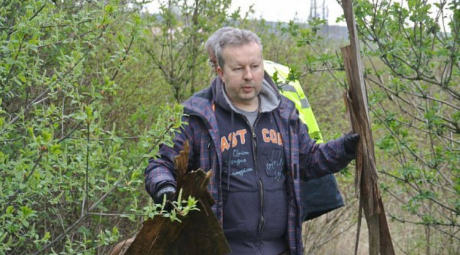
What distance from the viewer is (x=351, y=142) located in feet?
10.7

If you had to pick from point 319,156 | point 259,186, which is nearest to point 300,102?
point 319,156

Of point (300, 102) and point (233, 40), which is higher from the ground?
point (233, 40)

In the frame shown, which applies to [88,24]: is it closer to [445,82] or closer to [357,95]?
[357,95]

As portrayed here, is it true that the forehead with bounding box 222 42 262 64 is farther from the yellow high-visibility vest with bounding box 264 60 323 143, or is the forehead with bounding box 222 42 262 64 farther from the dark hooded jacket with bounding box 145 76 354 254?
the yellow high-visibility vest with bounding box 264 60 323 143

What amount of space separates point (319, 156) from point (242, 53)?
2.27 ft

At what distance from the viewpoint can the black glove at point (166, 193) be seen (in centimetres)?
290

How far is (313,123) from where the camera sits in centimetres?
426

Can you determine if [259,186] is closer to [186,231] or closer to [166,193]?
[186,231]

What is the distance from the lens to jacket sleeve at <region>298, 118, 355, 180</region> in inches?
136

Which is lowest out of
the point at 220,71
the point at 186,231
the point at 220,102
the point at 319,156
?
the point at 186,231

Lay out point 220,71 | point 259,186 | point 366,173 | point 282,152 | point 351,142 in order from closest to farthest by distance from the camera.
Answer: point 366,173 → point 351,142 → point 259,186 → point 282,152 → point 220,71

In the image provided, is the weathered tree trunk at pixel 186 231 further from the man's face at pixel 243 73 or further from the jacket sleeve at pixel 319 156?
the jacket sleeve at pixel 319 156

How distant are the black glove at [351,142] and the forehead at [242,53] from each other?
0.66m

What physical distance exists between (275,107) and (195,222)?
0.86 meters
